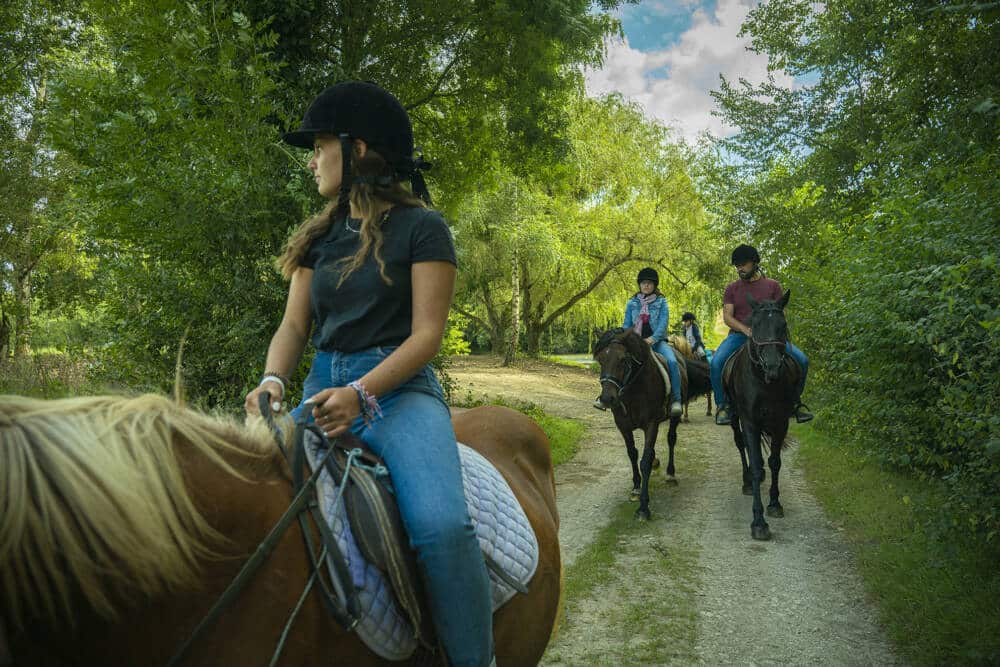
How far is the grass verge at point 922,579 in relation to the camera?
11.4ft

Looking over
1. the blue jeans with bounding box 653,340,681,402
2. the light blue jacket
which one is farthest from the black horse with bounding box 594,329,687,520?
the light blue jacket

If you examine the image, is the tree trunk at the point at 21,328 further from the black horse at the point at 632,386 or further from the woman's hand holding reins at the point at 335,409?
the woman's hand holding reins at the point at 335,409

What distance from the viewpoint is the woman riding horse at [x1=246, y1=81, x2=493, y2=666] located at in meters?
1.58

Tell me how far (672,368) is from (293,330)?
675cm

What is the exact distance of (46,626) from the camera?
1.08 m

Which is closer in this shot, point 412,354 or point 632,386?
point 412,354

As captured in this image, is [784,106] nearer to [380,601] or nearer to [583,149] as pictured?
[583,149]

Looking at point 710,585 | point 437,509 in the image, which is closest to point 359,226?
point 437,509

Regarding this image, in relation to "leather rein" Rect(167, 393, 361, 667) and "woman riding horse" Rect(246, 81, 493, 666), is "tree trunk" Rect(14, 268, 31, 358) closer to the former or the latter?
"woman riding horse" Rect(246, 81, 493, 666)

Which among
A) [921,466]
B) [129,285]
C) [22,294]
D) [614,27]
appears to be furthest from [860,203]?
[22,294]

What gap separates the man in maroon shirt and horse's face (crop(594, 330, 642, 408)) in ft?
3.76

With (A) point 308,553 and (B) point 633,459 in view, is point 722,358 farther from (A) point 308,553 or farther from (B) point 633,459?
(A) point 308,553

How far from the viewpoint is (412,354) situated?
5.46 ft

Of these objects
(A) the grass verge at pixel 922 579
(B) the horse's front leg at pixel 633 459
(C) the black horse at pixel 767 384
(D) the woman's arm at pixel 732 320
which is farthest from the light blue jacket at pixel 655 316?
(A) the grass verge at pixel 922 579
